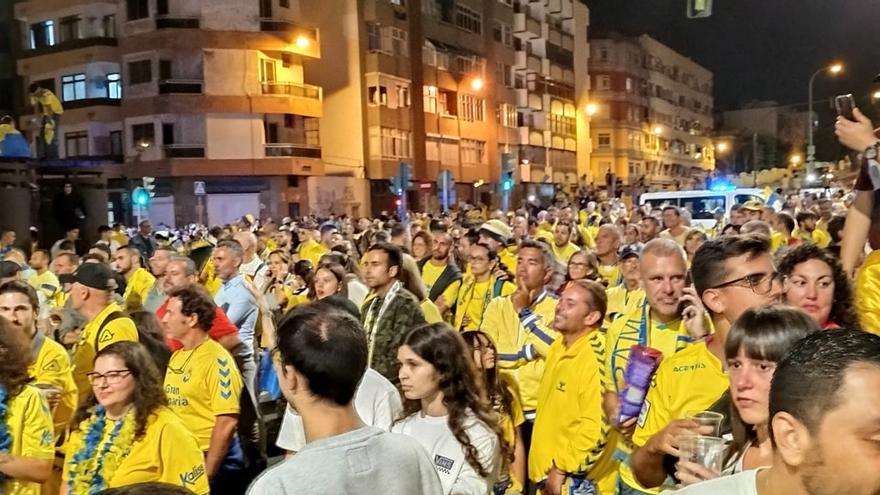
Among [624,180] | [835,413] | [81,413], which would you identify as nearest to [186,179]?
[81,413]

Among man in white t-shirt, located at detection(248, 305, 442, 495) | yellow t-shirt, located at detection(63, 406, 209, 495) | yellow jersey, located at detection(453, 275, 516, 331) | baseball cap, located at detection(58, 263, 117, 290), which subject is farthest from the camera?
yellow jersey, located at detection(453, 275, 516, 331)

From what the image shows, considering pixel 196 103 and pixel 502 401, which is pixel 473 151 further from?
pixel 502 401

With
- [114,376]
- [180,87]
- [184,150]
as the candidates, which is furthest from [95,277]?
[180,87]

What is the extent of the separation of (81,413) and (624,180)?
3057 inches

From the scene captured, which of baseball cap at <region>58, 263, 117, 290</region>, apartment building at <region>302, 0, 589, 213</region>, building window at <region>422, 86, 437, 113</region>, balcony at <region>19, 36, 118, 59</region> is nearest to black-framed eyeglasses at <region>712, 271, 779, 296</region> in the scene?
baseball cap at <region>58, 263, 117, 290</region>

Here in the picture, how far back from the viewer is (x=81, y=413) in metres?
4.25

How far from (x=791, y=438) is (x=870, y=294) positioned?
306 cm

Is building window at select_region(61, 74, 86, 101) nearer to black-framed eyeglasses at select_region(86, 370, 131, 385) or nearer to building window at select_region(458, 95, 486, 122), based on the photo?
building window at select_region(458, 95, 486, 122)

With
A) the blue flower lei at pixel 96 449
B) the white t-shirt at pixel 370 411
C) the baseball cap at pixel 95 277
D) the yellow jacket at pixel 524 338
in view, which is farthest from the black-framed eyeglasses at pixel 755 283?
the baseball cap at pixel 95 277

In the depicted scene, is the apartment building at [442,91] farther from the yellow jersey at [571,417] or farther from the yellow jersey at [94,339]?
the yellow jersey at [571,417]

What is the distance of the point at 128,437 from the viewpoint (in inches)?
158

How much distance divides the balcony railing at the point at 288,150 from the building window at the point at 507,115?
19216mm

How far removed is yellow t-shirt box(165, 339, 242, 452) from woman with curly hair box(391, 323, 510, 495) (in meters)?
1.27

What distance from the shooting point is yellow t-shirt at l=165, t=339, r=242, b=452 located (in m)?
5.11
